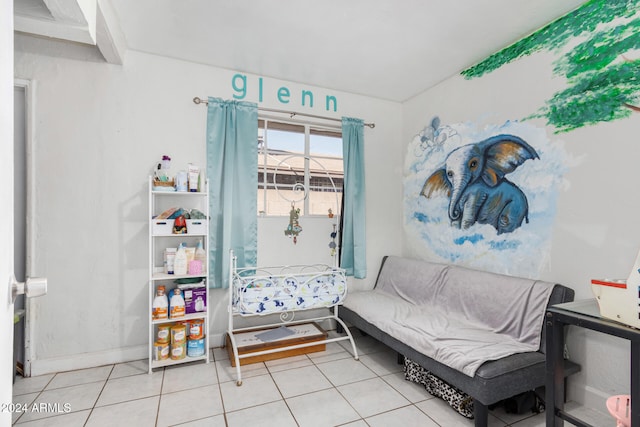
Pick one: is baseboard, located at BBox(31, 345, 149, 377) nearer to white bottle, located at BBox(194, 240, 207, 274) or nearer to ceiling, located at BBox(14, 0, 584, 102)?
white bottle, located at BBox(194, 240, 207, 274)

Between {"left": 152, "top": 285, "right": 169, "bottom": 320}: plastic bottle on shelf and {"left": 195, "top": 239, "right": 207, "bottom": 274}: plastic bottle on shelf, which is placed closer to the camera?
{"left": 152, "top": 285, "right": 169, "bottom": 320}: plastic bottle on shelf

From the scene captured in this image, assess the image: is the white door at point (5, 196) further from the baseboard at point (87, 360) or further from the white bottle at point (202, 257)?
the baseboard at point (87, 360)

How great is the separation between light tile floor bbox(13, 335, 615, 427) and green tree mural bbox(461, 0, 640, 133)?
187 centimetres

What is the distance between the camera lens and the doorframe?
2324mm

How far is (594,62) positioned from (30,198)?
4035mm

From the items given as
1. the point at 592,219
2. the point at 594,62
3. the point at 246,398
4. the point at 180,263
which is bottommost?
the point at 246,398

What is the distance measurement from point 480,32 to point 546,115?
0.79 m

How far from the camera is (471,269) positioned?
266 centimetres

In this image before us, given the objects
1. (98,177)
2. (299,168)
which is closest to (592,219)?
(299,168)

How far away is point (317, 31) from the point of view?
2.32 metres

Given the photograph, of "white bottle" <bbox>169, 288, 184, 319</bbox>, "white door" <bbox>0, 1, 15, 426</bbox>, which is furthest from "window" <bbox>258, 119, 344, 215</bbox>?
"white door" <bbox>0, 1, 15, 426</bbox>

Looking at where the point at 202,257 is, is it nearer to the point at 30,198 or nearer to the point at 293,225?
the point at 293,225

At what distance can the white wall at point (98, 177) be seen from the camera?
2383 millimetres

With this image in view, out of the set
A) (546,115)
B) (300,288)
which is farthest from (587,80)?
(300,288)
